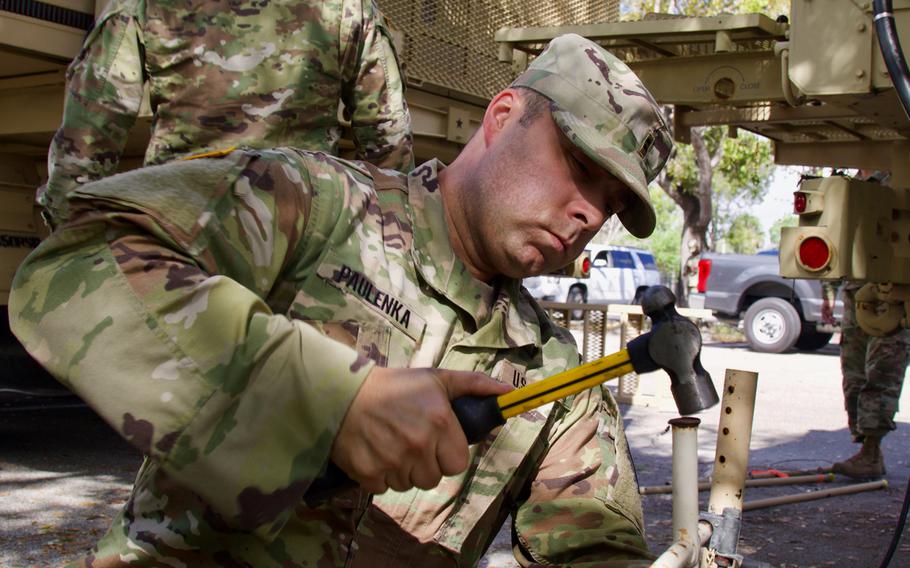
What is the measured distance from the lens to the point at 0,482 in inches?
205

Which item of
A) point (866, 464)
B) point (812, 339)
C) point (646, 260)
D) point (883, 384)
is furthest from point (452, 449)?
point (646, 260)

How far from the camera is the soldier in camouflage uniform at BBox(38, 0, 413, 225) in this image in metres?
3.38

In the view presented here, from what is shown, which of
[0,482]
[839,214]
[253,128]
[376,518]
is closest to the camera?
[376,518]

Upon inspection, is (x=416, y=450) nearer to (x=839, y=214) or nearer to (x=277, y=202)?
(x=277, y=202)

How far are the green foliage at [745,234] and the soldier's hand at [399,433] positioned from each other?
198 feet

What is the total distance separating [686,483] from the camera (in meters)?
1.73

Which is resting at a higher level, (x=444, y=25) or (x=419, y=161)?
(x=444, y=25)

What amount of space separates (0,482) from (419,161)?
2449 mm

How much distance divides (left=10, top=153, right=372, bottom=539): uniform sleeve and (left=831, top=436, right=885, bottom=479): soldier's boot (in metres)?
5.98

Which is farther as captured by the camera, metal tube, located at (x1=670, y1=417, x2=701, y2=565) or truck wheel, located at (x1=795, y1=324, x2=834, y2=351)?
truck wheel, located at (x1=795, y1=324, x2=834, y2=351)

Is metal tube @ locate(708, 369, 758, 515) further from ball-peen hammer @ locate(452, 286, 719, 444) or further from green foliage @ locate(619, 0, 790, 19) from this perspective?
green foliage @ locate(619, 0, 790, 19)

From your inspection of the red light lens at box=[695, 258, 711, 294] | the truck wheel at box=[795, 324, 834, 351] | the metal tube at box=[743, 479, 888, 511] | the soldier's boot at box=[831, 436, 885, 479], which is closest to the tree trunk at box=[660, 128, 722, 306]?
the red light lens at box=[695, 258, 711, 294]

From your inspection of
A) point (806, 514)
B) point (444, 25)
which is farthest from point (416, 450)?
point (806, 514)

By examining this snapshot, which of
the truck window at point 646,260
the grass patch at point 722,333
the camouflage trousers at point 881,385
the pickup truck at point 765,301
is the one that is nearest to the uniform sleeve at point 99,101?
the camouflage trousers at point 881,385
